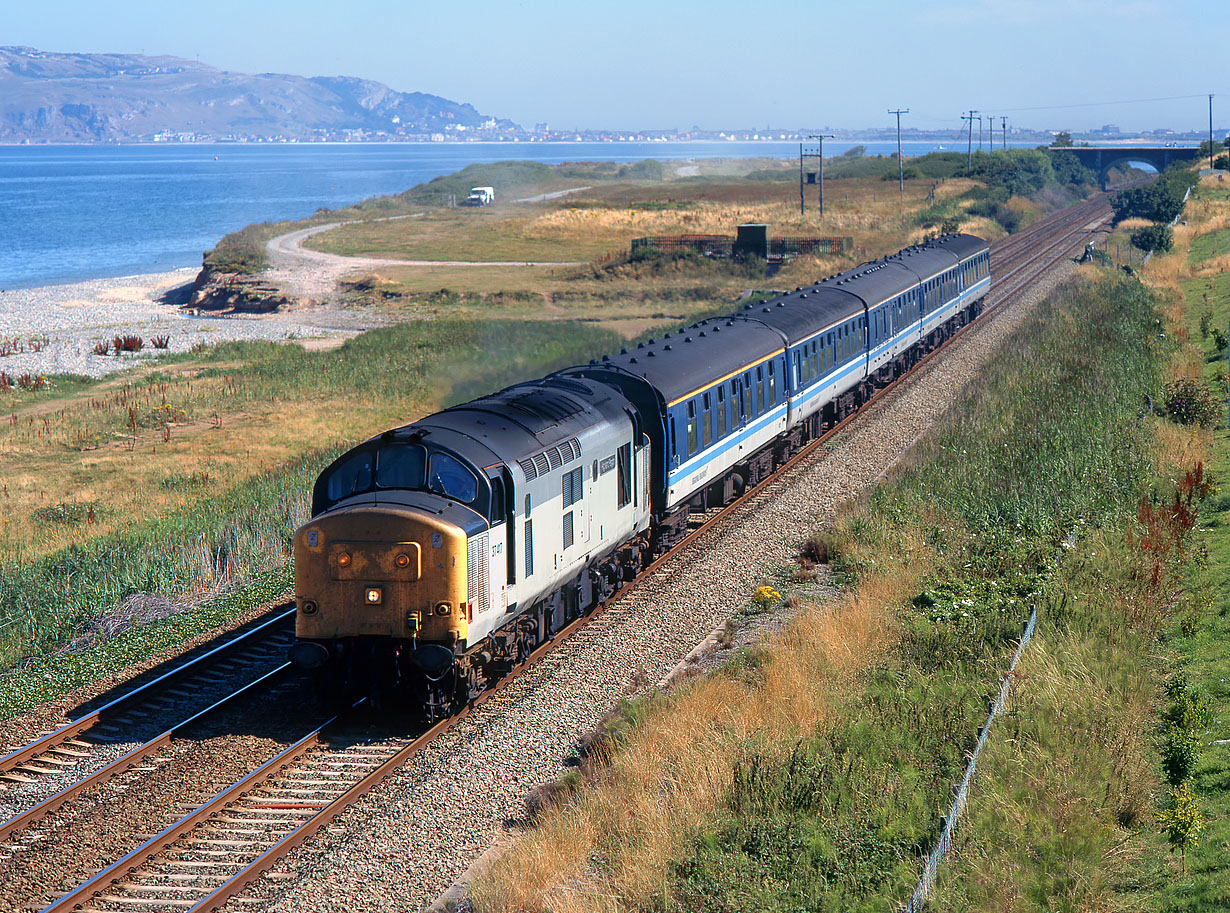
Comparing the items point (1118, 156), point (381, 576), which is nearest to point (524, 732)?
point (381, 576)

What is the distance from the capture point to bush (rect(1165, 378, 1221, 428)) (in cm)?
→ 3039

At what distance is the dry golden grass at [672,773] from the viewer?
11039 mm

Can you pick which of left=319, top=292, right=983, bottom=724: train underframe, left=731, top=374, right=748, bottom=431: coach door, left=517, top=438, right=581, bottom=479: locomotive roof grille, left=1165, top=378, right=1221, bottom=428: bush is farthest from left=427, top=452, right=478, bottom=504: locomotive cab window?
left=1165, top=378, right=1221, bottom=428: bush

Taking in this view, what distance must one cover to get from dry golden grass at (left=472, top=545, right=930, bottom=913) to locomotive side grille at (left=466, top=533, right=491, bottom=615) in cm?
255

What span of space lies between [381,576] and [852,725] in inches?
233

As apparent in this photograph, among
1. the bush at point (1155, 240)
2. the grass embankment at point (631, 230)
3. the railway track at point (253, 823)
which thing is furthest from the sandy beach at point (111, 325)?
the bush at point (1155, 240)

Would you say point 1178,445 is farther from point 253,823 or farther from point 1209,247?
point 1209,247

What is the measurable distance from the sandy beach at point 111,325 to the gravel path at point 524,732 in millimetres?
40657

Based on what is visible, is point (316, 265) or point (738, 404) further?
point (316, 265)

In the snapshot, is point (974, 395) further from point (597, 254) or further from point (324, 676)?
point (597, 254)

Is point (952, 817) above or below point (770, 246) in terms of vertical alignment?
below

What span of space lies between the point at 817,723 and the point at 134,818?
7.71 metres

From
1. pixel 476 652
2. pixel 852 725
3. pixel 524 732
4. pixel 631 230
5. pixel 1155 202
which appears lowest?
pixel 524 732

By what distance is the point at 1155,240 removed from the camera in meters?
76.4
